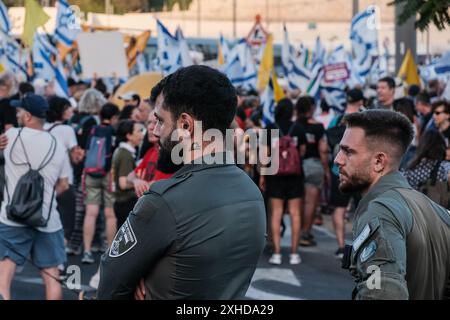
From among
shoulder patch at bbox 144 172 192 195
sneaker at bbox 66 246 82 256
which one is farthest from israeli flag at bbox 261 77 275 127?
shoulder patch at bbox 144 172 192 195

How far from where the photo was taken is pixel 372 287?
284 centimetres

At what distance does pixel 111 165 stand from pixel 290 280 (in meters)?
2.23

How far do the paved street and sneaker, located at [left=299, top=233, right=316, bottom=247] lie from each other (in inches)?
10.1

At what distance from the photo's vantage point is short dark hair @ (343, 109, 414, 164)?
331cm

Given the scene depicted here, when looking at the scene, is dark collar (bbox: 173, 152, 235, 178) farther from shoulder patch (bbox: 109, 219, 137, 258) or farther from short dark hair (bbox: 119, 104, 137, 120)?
short dark hair (bbox: 119, 104, 137, 120)

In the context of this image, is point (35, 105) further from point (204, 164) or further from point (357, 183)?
point (204, 164)

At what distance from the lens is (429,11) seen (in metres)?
6.00

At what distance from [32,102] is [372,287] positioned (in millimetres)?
4520

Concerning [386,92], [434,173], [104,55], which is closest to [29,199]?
[434,173]

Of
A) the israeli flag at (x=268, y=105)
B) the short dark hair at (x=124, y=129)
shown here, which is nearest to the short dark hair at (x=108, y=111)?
the short dark hair at (x=124, y=129)

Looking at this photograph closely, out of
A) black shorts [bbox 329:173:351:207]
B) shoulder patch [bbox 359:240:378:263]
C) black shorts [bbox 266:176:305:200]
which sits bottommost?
black shorts [bbox 329:173:351:207]

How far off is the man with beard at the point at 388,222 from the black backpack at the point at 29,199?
377 cm
